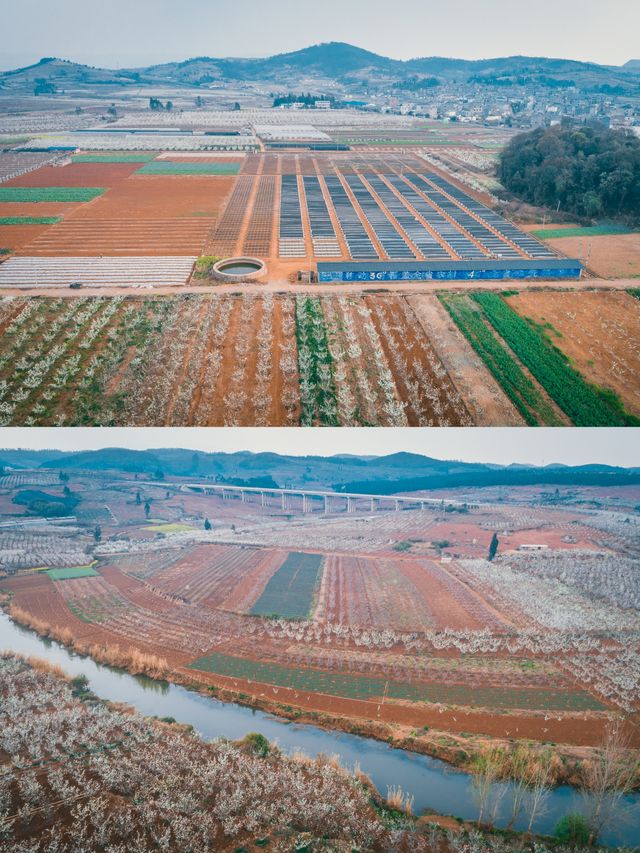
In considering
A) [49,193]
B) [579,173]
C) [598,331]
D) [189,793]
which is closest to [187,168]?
[49,193]

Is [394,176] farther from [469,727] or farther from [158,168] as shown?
[469,727]

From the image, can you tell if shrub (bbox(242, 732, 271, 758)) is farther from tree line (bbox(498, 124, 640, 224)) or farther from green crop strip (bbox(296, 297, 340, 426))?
tree line (bbox(498, 124, 640, 224))

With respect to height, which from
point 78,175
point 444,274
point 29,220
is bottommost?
A: point 444,274

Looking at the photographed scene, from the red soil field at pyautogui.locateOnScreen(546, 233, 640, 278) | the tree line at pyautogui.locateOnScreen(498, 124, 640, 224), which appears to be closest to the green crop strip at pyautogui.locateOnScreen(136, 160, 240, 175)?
the tree line at pyautogui.locateOnScreen(498, 124, 640, 224)

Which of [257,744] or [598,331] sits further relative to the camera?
[598,331]

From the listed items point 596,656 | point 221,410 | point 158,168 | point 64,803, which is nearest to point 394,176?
point 158,168

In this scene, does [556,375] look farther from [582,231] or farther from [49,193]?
[49,193]
